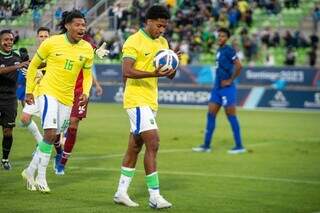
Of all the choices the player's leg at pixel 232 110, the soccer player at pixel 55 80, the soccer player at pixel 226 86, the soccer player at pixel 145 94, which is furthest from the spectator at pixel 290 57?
the soccer player at pixel 145 94

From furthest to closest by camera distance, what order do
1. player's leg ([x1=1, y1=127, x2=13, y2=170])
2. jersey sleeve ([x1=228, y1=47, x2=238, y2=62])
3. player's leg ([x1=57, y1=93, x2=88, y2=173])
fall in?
jersey sleeve ([x1=228, y1=47, x2=238, y2=62])
player's leg ([x1=1, y1=127, x2=13, y2=170])
player's leg ([x1=57, y1=93, x2=88, y2=173])

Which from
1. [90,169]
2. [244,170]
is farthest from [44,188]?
[244,170]

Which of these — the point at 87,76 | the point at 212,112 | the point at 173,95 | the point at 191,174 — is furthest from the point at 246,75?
the point at 87,76

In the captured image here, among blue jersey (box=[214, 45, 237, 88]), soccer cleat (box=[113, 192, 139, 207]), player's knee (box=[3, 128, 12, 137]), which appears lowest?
soccer cleat (box=[113, 192, 139, 207])

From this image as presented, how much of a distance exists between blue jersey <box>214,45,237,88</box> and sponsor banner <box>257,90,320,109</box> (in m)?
17.2

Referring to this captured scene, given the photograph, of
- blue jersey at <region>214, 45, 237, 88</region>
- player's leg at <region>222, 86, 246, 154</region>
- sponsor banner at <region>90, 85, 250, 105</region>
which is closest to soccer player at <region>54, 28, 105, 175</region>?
blue jersey at <region>214, 45, 237, 88</region>

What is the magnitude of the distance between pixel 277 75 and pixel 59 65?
83.9 ft

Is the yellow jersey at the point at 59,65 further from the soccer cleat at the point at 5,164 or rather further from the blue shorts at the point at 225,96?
the blue shorts at the point at 225,96

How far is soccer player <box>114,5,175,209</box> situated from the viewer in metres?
10.8

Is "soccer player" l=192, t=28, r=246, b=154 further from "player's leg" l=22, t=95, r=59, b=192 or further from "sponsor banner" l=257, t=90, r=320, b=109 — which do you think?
"sponsor banner" l=257, t=90, r=320, b=109

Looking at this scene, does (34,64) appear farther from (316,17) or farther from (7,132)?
(316,17)

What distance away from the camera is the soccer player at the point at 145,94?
1078 centimetres

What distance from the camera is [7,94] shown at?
14742 millimetres

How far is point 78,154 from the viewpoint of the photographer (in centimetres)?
1761
